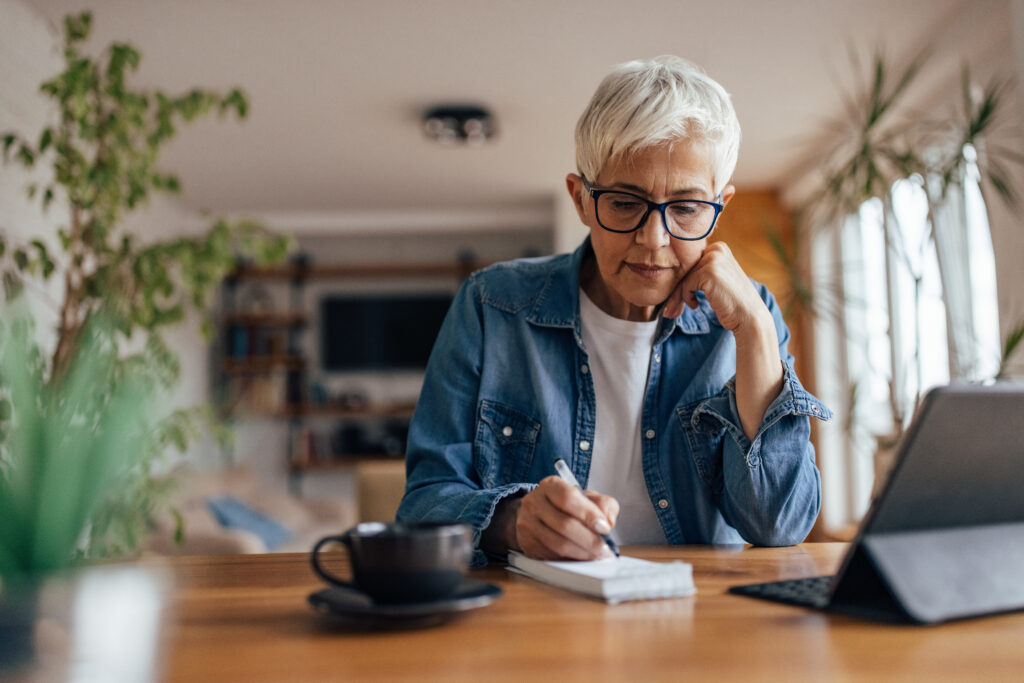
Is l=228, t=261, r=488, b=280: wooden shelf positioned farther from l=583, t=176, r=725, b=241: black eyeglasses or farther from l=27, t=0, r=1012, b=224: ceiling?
l=583, t=176, r=725, b=241: black eyeglasses

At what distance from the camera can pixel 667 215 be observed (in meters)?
1.18

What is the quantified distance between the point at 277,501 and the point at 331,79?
2743 mm

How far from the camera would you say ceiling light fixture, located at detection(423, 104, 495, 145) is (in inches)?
188

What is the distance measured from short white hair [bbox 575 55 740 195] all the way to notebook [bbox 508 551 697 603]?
59 centimetres

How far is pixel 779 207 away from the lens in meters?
6.53

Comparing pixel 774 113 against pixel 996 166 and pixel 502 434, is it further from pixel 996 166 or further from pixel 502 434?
pixel 502 434

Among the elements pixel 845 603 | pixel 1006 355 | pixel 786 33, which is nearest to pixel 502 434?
pixel 845 603

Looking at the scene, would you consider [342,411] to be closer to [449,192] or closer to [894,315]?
[449,192]

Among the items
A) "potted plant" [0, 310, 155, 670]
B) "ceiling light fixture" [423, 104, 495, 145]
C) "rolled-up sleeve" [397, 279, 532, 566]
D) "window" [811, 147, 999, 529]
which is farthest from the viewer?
"ceiling light fixture" [423, 104, 495, 145]

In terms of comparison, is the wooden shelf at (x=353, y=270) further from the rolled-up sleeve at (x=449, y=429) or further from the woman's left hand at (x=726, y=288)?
the woman's left hand at (x=726, y=288)

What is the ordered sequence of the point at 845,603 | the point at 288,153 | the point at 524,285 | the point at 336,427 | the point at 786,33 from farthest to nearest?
the point at 336,427, the point at 288,153, the point at 786,33, the point at 524,285, the point at 845,603

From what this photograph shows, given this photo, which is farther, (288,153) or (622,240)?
(288,153)

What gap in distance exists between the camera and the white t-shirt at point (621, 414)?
1290 mm

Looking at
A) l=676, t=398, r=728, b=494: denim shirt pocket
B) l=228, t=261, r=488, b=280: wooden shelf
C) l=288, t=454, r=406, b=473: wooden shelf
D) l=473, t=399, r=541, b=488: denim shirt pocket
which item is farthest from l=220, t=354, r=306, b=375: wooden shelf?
l=676, t=398, r=728, b=494: denim shirt pocket
